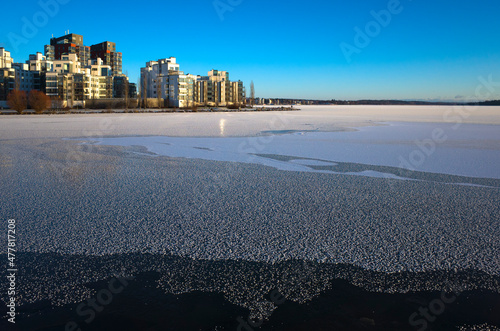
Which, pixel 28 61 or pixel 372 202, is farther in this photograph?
pixel 28 61

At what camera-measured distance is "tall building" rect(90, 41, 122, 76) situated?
409 ft

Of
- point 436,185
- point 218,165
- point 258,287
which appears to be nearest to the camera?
point 258,287

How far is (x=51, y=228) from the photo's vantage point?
185 inches

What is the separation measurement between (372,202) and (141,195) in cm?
358

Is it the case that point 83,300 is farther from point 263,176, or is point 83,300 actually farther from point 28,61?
point 28,61

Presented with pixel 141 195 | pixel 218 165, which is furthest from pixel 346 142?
pixel 141 195

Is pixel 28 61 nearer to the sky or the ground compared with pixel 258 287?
nearer to the sky
